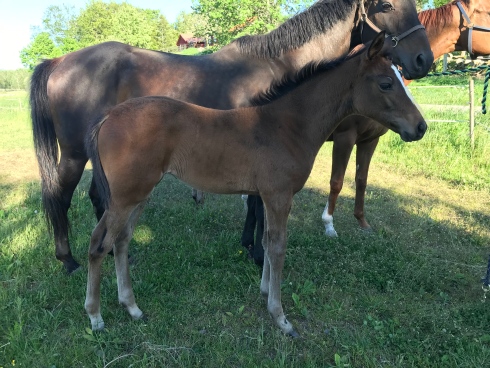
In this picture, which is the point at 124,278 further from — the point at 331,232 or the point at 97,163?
the point at 331,232

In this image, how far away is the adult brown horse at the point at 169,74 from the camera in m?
3.43

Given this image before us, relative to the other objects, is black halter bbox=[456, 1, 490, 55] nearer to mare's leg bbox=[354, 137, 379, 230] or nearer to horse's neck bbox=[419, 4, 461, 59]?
horse's neck bbox=[419, 4, 461, 59]

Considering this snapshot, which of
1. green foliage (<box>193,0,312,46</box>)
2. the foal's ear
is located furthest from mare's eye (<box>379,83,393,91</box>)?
green foliage (<box>193,0,312,46</box>)

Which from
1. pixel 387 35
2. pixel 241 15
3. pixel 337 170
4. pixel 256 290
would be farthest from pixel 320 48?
pixel 241 15

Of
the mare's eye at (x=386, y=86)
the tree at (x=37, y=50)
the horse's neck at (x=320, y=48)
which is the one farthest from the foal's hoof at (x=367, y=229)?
the tree at (x=37, y=50)

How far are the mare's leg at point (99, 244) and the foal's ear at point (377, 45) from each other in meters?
1.87

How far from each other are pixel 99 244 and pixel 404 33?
3.11 m

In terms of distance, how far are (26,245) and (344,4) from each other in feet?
12.7

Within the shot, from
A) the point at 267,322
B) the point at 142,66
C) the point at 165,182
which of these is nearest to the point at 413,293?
the point at 267,322

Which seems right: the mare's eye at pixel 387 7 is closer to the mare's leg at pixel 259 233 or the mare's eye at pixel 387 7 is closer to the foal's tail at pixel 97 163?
the mare's leg at pixel 259 233

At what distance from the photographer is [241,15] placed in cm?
1242

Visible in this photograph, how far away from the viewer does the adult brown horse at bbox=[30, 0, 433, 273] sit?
343cm

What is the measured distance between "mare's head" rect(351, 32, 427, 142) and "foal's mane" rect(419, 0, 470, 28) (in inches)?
84.7

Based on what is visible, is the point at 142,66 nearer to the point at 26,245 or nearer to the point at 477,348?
the point at 26,245
